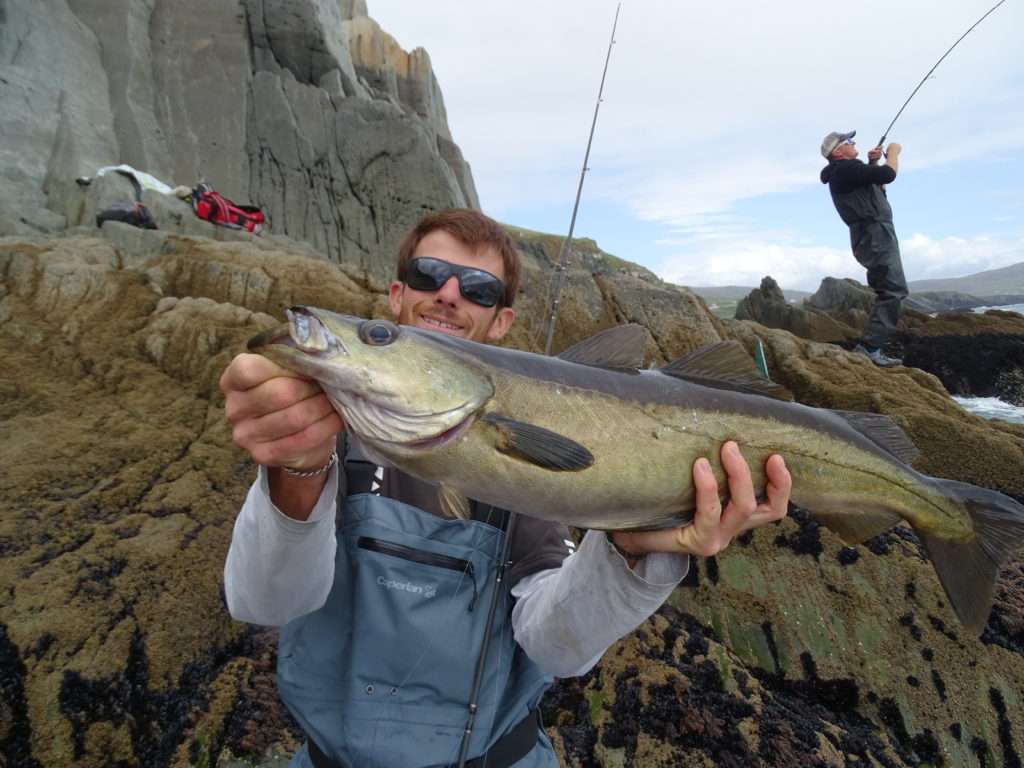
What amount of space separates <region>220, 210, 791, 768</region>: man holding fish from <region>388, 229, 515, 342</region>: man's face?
92cm

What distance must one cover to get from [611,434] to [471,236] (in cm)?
167

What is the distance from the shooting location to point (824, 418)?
101 inches

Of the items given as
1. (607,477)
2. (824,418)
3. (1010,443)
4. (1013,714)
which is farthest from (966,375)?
(607,477)

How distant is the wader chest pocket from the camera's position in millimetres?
2400

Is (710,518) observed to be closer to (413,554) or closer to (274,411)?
(413,554)

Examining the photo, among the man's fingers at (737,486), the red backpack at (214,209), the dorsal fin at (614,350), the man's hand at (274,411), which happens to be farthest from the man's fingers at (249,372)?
the red backpack at (214,209)

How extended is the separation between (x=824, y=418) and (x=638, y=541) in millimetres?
1108

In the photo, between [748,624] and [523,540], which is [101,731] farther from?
[748,624]

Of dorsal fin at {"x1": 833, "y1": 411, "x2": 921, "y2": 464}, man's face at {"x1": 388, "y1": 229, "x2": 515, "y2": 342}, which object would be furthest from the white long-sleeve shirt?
man's face at {"x1": 388, "y1": 229, "x2": 515, "y2": 342}

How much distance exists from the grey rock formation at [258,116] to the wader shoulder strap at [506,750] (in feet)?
54.5

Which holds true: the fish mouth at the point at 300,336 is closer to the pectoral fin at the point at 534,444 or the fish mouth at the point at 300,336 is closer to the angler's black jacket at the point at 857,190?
the pectoral fin at the point at 534,444

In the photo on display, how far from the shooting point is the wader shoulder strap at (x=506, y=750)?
234 cm

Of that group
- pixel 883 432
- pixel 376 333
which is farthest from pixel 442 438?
pixel 883 432

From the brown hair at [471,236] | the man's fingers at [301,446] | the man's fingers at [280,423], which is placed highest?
the brown hair at [471,236]
